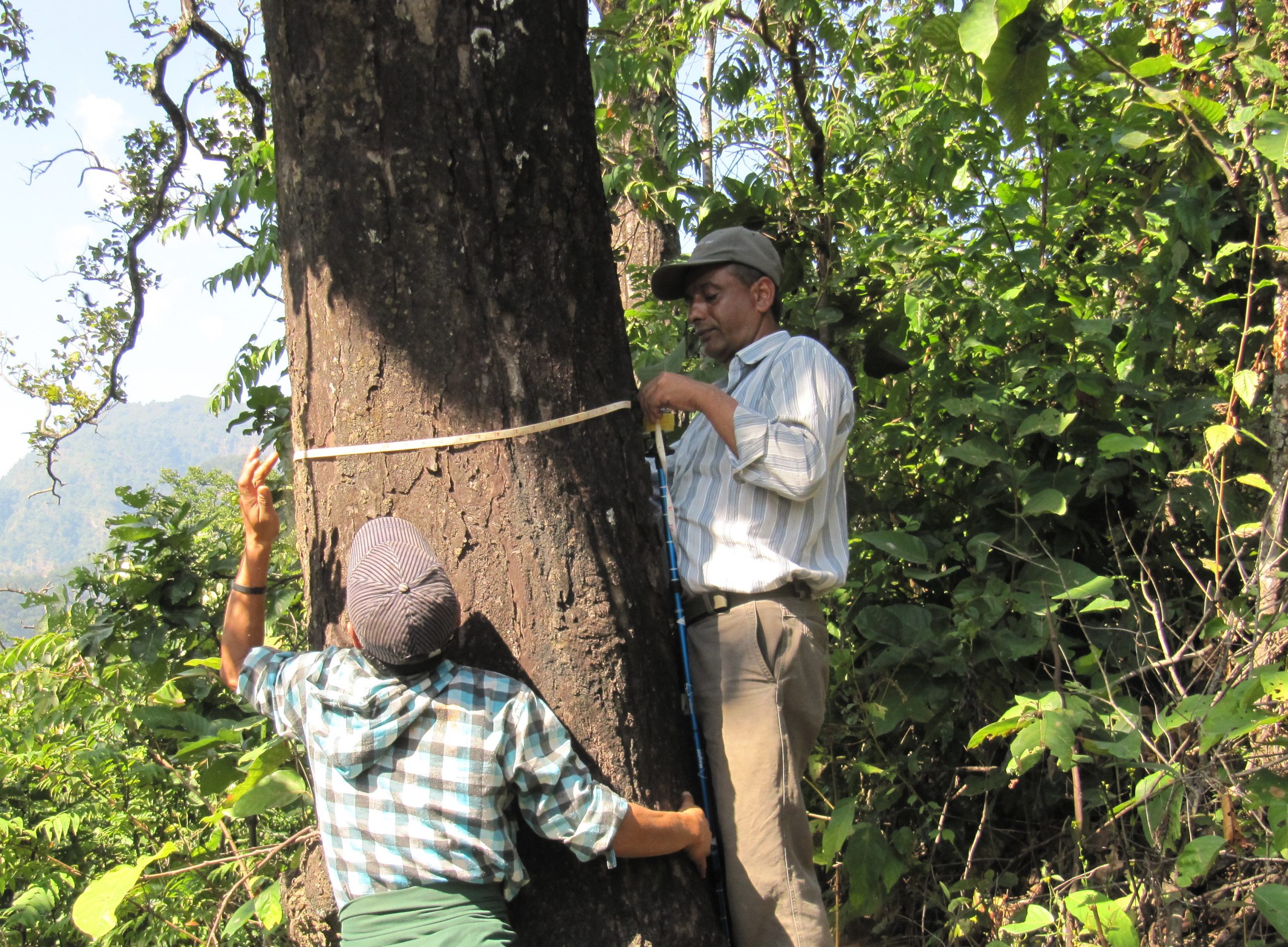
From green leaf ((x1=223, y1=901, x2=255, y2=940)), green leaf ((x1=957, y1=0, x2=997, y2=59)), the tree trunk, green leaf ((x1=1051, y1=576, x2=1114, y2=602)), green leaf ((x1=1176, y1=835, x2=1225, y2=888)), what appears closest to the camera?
green leaf ((x1=957, y1=0, x2=997, y2=59))

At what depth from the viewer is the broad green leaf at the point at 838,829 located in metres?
2.75

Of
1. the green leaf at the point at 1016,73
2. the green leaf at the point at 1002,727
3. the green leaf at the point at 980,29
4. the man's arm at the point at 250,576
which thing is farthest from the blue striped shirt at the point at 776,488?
the man's arm at the point at 250,576

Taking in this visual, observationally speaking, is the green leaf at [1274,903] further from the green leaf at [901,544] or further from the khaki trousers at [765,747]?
the green leaf at [901,544]

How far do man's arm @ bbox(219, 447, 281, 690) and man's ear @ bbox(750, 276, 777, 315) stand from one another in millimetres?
1290

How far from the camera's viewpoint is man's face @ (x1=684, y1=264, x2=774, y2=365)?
8.80 ft

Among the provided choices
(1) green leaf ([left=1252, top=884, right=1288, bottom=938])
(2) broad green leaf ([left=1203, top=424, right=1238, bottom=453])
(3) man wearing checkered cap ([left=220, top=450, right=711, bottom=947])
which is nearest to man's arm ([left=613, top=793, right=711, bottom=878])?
(3) man wearing checkered cap ([left=220, top=450, right=711, bottom=947])

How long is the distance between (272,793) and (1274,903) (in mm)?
2226

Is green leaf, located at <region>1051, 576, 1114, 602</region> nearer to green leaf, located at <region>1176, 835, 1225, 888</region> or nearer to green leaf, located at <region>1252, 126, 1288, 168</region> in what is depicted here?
green leaf, located at <region>1176, 835, 1225, 888</region>

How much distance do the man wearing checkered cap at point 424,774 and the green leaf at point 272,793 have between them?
657 mm

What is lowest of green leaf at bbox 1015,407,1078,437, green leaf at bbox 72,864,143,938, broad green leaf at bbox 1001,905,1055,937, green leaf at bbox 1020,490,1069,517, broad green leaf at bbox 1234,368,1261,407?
broad green leaf at bbox 1001,905,1055,937

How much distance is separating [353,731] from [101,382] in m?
7.18

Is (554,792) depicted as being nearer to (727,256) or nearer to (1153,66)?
(727,256)

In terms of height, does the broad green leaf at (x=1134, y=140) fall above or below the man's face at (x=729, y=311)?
above

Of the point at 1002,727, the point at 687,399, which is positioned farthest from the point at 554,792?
the point at 1002,727
